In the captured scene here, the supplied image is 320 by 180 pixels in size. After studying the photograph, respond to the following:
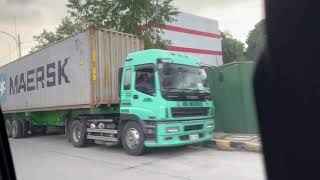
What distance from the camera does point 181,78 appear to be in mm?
11148

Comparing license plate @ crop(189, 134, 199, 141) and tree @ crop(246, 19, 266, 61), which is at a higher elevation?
tree @ crop(246, 19, 266, 61)

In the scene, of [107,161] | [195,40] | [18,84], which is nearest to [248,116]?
[107,161]

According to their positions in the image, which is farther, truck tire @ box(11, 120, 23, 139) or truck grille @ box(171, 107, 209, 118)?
truck tire @ box(11, 120, 23, 139)

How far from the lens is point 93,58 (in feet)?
41.0

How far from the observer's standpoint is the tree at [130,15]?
17312 millimetres

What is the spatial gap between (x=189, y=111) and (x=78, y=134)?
4.09 m

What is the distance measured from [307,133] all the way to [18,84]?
1860 centimetres

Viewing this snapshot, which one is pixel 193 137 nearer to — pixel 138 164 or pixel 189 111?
pixel 189 111

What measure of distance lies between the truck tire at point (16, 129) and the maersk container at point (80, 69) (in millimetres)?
2039

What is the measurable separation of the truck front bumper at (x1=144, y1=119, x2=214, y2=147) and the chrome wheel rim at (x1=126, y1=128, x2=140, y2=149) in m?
0.37

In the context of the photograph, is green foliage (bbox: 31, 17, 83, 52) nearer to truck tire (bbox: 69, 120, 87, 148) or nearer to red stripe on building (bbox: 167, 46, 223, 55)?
red stripe on building (bbox: 167, 46, 223, 55)

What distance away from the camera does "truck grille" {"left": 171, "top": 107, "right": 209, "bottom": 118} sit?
10766mm

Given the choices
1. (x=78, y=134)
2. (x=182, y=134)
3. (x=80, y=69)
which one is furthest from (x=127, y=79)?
(x=78, y=134)

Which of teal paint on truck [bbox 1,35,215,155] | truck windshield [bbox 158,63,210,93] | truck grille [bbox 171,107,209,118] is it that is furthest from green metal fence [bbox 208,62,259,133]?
teal paint on truck [bbox 1,35,215,155]
